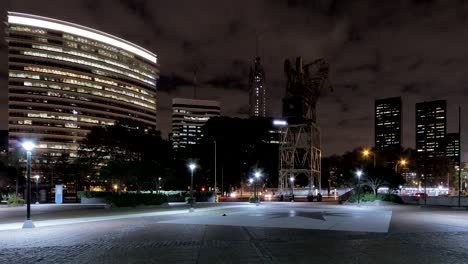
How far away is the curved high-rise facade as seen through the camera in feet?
528

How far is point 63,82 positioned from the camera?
557 feet

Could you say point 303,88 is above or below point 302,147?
above

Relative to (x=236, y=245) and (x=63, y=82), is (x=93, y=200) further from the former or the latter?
(x=63, y=82)

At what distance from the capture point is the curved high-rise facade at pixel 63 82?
528ft

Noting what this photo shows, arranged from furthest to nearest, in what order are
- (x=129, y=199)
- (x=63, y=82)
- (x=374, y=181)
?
(x=63, y=82), (x=374, y=181), (x=129, y=199)

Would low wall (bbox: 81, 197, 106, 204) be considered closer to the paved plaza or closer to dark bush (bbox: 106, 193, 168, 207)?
dark bush (bbox: 106, 193, 168, 207)

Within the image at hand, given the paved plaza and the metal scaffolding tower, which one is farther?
the metal scaffolding tower

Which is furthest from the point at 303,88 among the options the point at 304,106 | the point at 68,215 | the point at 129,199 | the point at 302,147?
the point at 68,215

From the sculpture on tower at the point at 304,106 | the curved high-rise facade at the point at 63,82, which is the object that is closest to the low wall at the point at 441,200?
the sculpture on tower at the point at 304,106

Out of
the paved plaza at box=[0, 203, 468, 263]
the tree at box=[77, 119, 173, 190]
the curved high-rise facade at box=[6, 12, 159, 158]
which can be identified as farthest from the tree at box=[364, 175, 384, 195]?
the curved high-rise facade at box=[6, 12, 159, 158]

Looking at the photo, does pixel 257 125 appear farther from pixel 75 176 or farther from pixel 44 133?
pixel 44 133

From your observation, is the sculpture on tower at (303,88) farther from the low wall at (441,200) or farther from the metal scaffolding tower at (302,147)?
the low wall at (441,200)

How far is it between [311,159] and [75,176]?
5430cm

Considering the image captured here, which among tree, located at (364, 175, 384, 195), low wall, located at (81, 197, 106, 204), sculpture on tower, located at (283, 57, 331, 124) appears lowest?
low wall, located at (81, 197, 106, 204)
